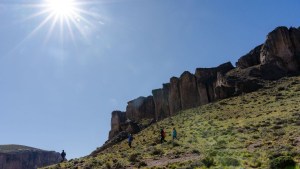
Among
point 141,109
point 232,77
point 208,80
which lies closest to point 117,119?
point 141,109

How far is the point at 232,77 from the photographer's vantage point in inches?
3118

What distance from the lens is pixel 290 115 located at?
143 feet

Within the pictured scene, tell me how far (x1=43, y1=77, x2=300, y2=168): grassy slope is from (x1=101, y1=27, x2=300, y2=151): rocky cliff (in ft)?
18.8

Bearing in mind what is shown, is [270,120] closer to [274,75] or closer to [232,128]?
[232,128]

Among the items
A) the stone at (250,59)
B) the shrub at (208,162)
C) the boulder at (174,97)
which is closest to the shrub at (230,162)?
the shrub at (208,162)

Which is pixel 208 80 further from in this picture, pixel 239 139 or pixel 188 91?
pixel 239 139

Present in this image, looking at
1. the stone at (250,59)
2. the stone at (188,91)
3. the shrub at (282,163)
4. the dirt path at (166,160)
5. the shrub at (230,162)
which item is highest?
the stone at (250,59)

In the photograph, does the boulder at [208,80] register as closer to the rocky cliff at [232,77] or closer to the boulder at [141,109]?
the rocky cliff at [232,77]

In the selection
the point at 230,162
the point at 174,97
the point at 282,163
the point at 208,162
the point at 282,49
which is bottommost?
the point at 282,163

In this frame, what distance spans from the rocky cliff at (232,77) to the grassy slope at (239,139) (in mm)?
5728

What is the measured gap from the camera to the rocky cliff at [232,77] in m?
76.4

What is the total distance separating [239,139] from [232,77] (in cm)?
4419

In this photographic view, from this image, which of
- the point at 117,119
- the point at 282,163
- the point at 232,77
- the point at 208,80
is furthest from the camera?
the point at 117,119

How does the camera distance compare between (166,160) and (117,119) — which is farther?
(117,119)
